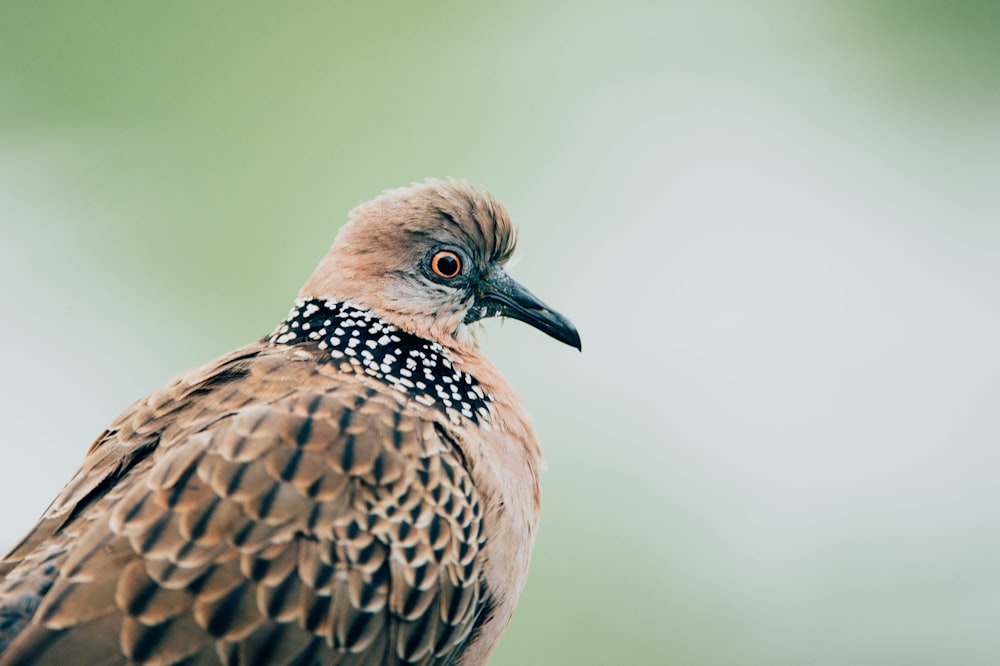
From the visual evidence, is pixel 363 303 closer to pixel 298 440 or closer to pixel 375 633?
pixel 298 440

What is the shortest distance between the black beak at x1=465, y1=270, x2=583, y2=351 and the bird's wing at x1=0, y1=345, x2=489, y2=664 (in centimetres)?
66

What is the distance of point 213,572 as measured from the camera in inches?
104

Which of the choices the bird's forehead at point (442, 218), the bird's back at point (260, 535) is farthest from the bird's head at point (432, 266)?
the bird's back at point (260, 535)

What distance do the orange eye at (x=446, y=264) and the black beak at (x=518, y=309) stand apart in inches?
5.6

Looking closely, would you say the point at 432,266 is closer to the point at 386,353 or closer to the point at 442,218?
the point at 442,218

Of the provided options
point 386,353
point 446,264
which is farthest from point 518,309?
point 386,353

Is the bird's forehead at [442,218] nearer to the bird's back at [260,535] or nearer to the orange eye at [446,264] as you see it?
the orange eye at [446,264]

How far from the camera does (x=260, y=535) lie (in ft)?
8.91

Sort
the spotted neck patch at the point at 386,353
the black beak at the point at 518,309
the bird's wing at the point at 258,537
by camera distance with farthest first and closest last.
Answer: the black beak at the point at 518,309, the spotted neck patch at the point at 386,353, the bird's wing at the point at 258,537

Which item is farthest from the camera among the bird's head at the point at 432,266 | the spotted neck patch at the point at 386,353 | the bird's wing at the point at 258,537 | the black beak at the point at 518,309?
the black beak at the point at 518,309

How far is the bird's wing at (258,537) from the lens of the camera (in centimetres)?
257

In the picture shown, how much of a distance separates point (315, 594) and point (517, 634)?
299 centimetres

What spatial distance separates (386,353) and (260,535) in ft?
2.72

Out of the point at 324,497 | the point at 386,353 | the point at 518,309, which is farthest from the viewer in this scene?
the point at 518,309
